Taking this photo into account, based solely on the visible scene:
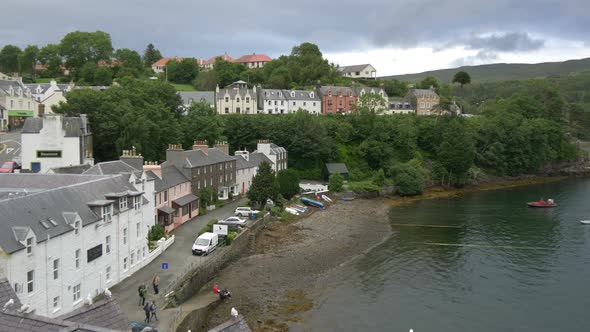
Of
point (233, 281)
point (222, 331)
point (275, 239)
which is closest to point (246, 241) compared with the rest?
point (275, 239)

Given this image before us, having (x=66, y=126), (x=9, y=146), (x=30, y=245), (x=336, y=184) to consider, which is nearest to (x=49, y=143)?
(x=66, y=126)

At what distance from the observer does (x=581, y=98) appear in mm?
193875

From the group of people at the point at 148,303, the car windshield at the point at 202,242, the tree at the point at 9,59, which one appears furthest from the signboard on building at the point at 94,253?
the tree at the point at 9,59

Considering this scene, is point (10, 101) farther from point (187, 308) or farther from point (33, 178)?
point (187, 308)

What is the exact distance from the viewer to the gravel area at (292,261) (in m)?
31.0

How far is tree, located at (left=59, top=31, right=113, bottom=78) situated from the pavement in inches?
3486

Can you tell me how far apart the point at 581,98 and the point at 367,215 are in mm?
169195

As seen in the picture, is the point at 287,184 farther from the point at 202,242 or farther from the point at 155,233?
the point at 155,233

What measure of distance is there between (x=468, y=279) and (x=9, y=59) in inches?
4962

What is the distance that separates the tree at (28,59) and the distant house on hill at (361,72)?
2931 inches

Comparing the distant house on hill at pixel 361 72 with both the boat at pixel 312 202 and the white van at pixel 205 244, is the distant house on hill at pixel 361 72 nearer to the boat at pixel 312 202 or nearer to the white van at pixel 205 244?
the boat at pixel 312 202

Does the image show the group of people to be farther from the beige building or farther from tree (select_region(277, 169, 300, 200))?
the beige building

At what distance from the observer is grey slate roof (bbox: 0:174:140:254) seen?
73.4ft

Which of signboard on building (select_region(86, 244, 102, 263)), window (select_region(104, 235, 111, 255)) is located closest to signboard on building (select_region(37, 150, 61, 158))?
window (select_region(104, 235, 111, 255))
